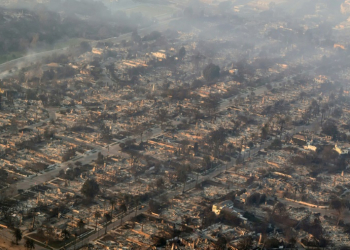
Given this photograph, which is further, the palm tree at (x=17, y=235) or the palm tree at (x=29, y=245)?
the palm tree at (x=17, y=235)

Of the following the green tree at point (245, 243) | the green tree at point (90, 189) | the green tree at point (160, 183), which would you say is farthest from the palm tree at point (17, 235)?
the green tree at point (245, 243)

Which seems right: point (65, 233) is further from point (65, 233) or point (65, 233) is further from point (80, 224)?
point (80, 224)

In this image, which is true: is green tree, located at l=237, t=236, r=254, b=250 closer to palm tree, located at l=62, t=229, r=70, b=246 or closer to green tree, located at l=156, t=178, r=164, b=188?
green tree, located at l=156, t=178, r=164, b=188

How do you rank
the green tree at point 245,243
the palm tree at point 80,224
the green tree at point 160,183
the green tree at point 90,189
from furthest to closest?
the green tree at point 160,183
the green tree at point 90,189
the palm tree at point 80,224
the green tree at point 245,243

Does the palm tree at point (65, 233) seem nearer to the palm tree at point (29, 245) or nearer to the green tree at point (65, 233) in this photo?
the green tree at point (65, 233)

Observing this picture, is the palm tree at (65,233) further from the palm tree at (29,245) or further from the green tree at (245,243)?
the green tree at (245,243)

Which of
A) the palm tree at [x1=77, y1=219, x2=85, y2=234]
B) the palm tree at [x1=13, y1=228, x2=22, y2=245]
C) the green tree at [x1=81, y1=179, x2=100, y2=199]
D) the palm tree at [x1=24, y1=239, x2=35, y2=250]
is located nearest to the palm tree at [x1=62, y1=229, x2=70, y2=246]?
the palm tree at [x1=77, y1=219, x2=85, y2=234]

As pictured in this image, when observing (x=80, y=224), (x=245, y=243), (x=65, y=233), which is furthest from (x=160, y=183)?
(x=65, y=233)

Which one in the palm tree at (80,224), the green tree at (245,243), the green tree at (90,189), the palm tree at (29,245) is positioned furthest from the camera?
the green tree at (90,189)

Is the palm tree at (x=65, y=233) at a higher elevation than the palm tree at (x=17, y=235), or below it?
below

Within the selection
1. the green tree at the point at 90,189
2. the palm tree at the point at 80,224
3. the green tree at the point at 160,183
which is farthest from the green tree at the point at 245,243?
the green tree at the point at 90,189
